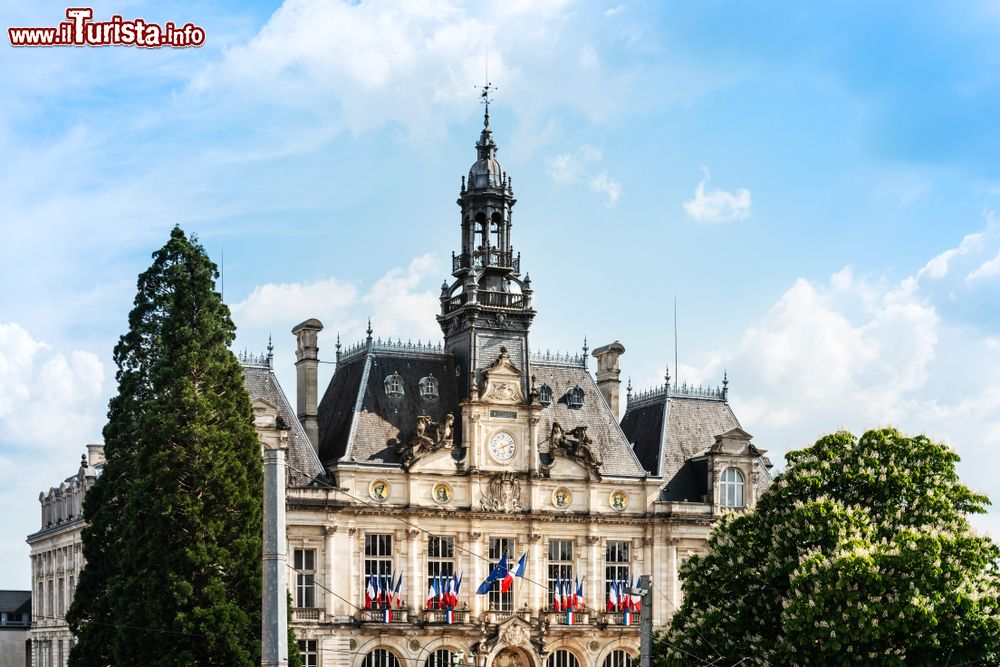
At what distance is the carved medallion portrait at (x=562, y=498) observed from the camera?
85.8 m

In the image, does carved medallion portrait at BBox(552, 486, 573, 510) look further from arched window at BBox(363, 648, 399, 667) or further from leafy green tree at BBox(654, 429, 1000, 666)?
leafy green tree at BBox(654, 429, 1000, 666)

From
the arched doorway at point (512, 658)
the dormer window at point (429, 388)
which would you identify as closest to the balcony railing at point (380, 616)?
the arched doorway at point (512, 658)

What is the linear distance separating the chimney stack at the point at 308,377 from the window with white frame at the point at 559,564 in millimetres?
13029

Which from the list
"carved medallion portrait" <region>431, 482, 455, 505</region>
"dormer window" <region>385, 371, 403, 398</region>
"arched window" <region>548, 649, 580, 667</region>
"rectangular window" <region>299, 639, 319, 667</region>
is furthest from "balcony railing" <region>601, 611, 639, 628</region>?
"dormer window" <region>385, 371, 403, 398</region>

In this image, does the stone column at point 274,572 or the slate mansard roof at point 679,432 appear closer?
the stone column at point 274,572

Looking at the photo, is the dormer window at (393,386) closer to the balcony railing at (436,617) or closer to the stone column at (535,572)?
the stone column at (535,572)

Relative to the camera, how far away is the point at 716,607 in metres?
56.9

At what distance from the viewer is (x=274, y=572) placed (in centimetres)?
3397

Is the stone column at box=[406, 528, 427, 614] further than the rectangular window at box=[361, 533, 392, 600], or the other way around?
the stone column at box=[406, 528, 427, 614]

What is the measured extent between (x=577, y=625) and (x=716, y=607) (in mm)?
28746

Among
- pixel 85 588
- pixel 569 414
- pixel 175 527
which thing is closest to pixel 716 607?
pixel 175 527

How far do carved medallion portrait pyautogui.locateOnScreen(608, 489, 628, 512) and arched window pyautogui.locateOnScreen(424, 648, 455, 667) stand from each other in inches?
456

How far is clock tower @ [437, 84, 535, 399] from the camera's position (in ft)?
283

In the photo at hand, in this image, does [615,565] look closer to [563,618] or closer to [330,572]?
[563,618]
